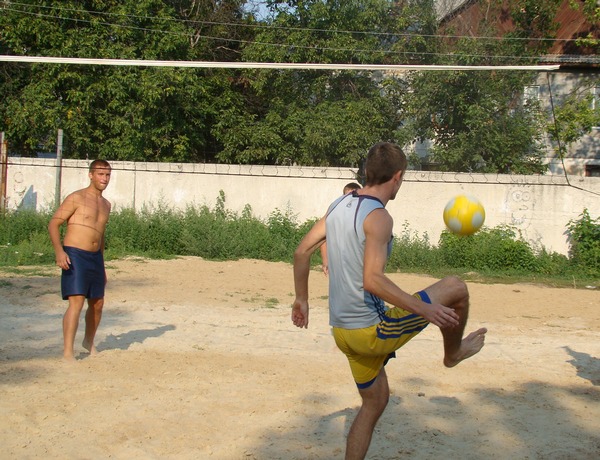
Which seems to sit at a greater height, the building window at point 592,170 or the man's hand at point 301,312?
the building window at point 592,170

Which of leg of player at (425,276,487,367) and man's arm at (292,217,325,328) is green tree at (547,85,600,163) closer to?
leg of player at (425,276,487,367)

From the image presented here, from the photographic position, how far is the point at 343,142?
19.6 m

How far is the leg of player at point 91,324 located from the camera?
23.8 ft

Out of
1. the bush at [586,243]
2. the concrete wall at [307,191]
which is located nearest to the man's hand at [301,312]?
the bush at [586,243]

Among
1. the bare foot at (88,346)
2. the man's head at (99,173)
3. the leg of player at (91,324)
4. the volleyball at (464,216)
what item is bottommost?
the bare foot at (88,346)

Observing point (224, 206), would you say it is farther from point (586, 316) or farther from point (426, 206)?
point (586, 316)

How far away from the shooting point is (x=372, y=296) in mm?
3957

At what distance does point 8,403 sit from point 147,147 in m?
15.6

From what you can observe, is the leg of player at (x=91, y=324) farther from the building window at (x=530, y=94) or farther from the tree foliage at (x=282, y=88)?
the building window at (x=530, y=94)

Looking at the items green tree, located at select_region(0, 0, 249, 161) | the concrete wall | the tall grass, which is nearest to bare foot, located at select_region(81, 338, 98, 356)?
the tall grass

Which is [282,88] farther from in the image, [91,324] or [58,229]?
[91,324]

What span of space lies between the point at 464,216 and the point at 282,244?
963 cm

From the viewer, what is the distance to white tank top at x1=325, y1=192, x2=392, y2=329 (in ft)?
12.7

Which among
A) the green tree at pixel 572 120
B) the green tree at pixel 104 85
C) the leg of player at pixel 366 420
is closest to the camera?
the leg of player at pixel 366 420
